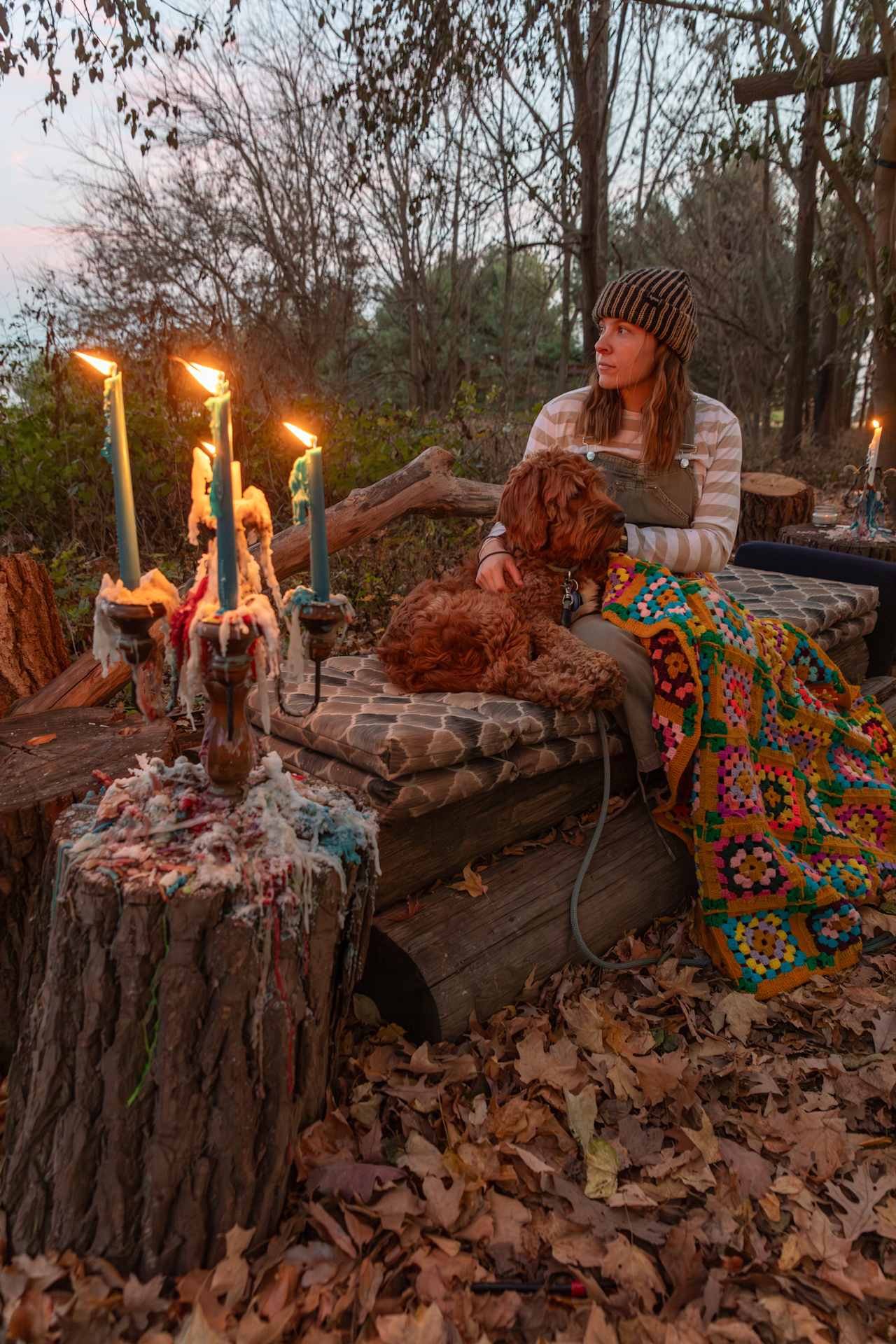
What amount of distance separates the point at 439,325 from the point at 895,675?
33.6 feet

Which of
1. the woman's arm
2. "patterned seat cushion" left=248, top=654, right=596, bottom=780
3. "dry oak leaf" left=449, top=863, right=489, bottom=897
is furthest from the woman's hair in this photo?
"dry oak leaf" left=449, top=863, right=489, bottom=897

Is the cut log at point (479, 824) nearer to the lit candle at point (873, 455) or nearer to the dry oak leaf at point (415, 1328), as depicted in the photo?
the dry oak leaf at point (415, 1328)

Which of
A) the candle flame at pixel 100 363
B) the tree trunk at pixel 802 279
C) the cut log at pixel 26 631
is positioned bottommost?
the cut log at pixel 26 631

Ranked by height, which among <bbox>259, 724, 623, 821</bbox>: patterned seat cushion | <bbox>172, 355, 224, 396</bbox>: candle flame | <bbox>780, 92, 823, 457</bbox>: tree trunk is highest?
<bbox>780, 92, 823, 457</bbox>: tree trunk

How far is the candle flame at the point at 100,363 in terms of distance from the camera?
4.63 ft

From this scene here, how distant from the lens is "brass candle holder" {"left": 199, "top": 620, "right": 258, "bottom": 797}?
1.56 metres

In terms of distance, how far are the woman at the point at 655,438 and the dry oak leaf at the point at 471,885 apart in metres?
0.81

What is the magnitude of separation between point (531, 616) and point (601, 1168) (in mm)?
1742

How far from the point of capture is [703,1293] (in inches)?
66.7

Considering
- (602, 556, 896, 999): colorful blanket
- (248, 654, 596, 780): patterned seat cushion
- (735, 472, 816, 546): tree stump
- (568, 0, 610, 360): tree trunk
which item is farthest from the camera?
(568, 0, 610, 360): tree trunk

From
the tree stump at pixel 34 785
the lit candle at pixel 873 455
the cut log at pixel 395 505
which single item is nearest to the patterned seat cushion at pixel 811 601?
the lit candle at pixel 873 455

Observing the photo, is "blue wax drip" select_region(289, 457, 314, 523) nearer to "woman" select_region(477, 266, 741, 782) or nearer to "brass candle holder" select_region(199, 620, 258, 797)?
"brass candle holder" select_region(199, 620, 258, 797)

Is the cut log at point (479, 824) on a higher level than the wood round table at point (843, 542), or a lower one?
lower

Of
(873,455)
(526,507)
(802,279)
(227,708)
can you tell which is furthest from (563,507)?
(802,279)
